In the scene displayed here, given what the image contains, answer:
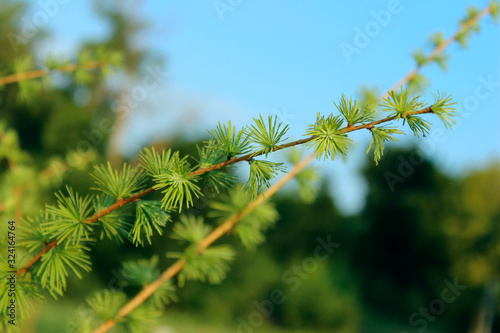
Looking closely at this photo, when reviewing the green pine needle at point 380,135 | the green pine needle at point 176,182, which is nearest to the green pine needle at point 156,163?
the green pine needle at point 176,182

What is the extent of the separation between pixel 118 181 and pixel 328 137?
0.27 meters

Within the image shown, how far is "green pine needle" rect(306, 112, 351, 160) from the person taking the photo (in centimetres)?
53

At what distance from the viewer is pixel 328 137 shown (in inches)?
21.2

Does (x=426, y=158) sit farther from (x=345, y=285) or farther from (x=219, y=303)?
(x=219, y=303)

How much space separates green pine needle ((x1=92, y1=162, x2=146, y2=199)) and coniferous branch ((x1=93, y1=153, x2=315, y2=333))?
213 millimetres

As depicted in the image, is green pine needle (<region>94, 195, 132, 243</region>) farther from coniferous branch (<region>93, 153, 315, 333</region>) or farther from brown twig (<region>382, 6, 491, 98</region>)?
brown twig (<region>382, 6, 491, 98</region>)

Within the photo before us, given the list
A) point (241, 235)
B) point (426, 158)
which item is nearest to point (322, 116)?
point (241, 235)

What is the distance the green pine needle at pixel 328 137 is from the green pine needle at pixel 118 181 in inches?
9.6

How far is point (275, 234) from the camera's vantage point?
12.8m

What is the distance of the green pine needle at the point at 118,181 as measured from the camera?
60cm

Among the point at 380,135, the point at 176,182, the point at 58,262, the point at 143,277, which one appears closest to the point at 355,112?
the point at 380,135

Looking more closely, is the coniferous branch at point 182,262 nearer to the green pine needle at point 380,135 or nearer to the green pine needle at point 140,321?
the green pine needle at point 140,321

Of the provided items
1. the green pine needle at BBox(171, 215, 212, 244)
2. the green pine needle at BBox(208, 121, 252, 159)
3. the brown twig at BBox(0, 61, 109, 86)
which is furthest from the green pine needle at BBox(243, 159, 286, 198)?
the brown twig at BBox(0, 61, 109, 86)

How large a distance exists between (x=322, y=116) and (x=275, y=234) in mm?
12458
